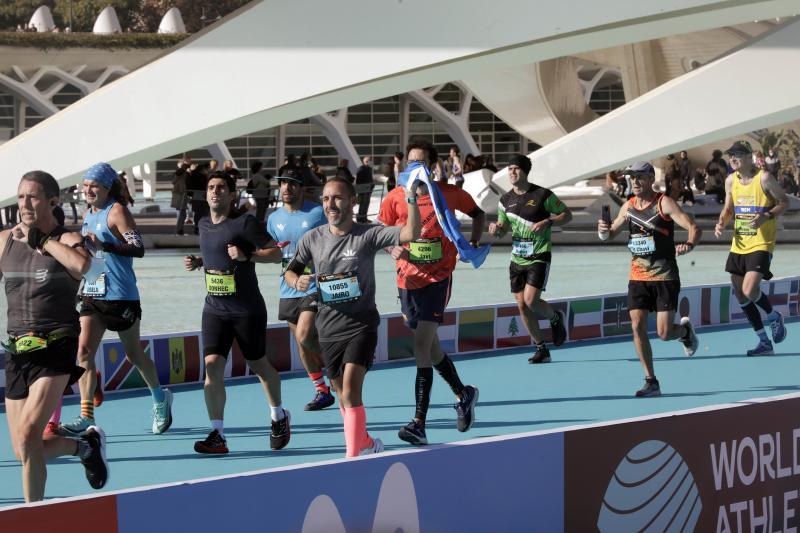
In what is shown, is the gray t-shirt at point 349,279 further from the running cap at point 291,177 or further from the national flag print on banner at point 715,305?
the national flag print on banner at point 715,305

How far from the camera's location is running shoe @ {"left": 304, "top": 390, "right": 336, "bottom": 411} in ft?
33.6

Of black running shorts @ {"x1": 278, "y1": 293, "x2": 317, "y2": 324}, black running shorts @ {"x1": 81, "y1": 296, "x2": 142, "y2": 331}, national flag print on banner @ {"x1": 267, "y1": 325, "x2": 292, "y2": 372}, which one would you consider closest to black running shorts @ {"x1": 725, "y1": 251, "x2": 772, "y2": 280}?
national flag print on banner @ {"x1": 267, "y1": 325, "x2": 292, "y2": 372}

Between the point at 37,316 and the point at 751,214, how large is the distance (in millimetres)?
7485

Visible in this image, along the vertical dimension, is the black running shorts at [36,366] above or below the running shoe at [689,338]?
above

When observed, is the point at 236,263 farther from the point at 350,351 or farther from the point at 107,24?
the point at 107,24

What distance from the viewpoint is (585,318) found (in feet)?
46.9

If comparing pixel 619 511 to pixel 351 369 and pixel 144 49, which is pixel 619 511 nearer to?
pixel 351 369

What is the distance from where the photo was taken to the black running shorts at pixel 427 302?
29.3 ft

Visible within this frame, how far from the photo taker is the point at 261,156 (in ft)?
203

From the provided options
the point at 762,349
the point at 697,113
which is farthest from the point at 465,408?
the point at 697,113

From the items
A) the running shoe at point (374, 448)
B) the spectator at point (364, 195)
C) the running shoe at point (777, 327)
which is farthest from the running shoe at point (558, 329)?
the spectator at point (364, 195)

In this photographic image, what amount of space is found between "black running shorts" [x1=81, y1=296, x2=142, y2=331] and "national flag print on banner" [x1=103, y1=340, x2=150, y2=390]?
2.38 m

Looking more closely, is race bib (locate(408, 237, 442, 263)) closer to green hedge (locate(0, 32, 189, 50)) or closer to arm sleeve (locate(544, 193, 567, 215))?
arm sleeve (locate(544, 193, 567, 215))

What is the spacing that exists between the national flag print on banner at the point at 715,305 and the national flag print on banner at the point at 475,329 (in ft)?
9.27
